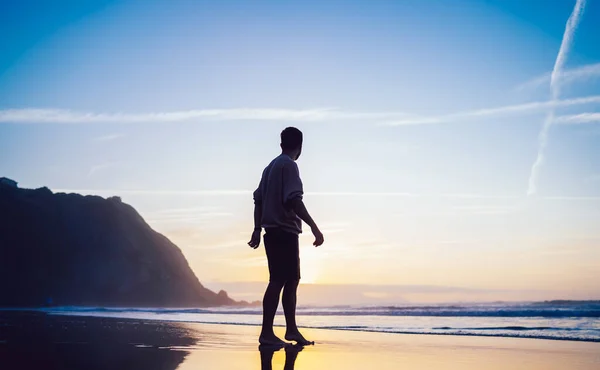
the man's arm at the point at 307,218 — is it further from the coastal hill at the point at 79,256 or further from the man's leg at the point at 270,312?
the coastal hill at the point at 79,256

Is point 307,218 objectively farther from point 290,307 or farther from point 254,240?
point 290,307

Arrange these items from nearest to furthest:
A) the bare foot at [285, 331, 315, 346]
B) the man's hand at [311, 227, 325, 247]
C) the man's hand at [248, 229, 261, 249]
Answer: the man's hand at [311, 227, 325, 247] < the bare foot at [285, 331, 315, 346] < the man's hand at [248, 229, 261, 249]

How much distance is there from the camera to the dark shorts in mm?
5641

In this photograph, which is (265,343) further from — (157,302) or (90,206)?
(90,206)

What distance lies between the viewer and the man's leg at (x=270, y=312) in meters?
5.47

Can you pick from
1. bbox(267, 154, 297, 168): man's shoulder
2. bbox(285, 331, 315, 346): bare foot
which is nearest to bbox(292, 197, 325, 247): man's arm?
bbox(267, 154, 297, 168): man's shoulder

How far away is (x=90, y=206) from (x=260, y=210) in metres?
52.3

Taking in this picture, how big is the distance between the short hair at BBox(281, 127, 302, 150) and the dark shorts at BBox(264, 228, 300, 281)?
892mm

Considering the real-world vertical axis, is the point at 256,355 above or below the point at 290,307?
below

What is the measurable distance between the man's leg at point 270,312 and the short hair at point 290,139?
53.4 inches

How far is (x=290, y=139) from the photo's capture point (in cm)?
606

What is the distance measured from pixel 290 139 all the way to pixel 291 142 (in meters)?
0.03

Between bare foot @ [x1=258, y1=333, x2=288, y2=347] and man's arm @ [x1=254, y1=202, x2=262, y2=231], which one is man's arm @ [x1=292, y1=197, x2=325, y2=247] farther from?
bare foot @ [x1=258, y1=333, x2=288, y2=347]

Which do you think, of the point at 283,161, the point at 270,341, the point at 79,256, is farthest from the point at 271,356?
the point at 79,256
